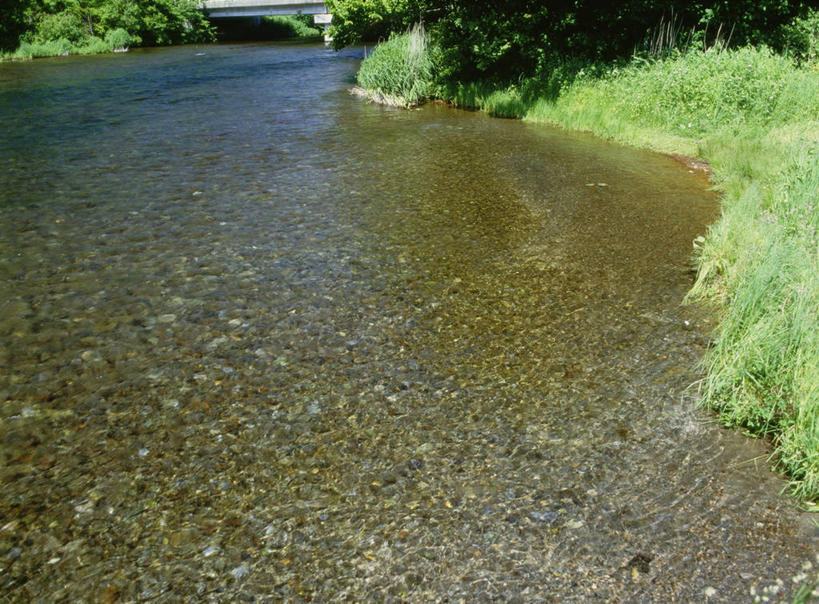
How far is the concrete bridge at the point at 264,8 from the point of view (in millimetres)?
61281

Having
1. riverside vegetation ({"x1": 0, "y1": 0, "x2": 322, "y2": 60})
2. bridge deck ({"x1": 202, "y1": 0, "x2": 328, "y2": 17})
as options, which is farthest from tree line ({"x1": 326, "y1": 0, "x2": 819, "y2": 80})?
bridge deck ({"x1": 202, "y1": 0, "x2": 328, "y2": 17})

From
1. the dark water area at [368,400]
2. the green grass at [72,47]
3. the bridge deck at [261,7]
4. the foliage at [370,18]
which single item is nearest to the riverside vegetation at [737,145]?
the dark water area at [368,400]

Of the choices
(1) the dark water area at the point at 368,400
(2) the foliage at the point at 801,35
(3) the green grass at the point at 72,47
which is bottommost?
(1) the dark water area at the point at 368,400

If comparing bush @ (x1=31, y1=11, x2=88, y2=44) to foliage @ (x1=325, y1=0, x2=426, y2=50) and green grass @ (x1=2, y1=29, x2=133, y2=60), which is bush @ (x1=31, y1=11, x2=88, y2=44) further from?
foliage @ (x1=325, y1=0, x2=426, y2=50)

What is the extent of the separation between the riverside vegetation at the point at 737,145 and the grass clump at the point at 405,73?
48 millimetres

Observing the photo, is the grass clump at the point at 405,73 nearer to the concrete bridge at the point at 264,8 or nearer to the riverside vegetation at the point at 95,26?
the riverside vegetation at the point at 95,26

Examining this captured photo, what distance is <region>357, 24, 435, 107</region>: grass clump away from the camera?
22.0m

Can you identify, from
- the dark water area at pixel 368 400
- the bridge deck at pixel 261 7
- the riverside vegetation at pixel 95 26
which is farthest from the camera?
the bridge deck at pixel 261 7

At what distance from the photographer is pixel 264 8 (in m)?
63.2

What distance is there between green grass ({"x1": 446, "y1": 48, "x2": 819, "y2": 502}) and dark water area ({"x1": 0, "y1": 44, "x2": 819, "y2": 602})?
337 mm

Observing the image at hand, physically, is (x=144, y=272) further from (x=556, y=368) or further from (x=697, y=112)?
(x=697, y=112)

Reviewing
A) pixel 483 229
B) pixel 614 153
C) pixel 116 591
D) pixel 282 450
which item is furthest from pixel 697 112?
pixel 116 591

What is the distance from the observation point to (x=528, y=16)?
2014 centimetres

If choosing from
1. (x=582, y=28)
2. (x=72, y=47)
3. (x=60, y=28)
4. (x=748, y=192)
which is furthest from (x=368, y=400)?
(x=60, y=28)
